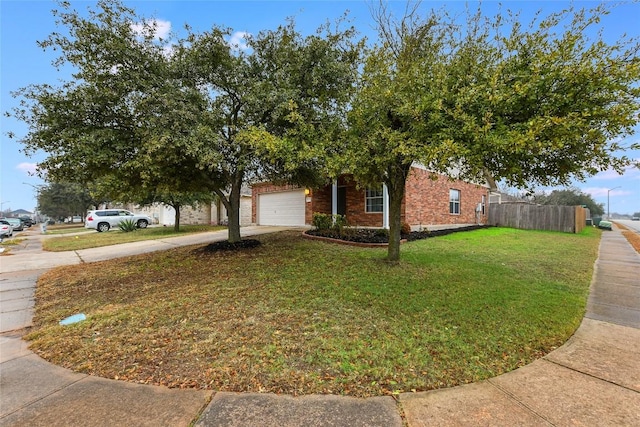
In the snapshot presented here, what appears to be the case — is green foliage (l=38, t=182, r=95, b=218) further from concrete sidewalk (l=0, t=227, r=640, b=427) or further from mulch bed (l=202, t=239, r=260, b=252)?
concrete sidewalk (l=0, t=227, r=640, b=427)

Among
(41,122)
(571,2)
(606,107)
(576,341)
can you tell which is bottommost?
(576,341)

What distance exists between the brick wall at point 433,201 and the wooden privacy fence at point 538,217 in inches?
97.8

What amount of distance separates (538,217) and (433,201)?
8.81 meters

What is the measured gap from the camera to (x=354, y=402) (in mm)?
2475

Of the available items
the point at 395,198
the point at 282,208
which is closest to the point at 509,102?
the point at 395,198

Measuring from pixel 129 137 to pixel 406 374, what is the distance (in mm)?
7023

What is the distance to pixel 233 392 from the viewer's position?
259cm

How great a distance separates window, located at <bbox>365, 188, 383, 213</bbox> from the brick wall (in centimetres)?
134

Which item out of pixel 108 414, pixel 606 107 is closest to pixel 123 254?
pixel 108 414

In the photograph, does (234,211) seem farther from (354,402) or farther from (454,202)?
(454,202)

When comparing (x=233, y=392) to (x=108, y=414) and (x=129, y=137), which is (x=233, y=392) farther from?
(x=129, y=137)

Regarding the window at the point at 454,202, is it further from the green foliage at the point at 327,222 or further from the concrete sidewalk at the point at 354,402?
the concrete sidewalk at the point at 354,402

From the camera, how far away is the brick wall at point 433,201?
13.4 metres

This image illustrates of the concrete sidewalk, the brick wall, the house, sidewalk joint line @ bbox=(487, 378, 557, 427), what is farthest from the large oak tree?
the brick wall
